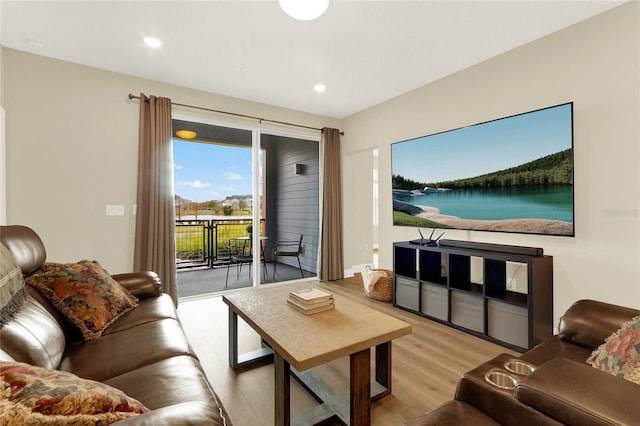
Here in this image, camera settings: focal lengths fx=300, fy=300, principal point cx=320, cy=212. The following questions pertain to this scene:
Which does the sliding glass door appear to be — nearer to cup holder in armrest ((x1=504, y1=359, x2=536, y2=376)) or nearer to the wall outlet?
the wall outlet

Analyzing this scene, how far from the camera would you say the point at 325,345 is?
1.50 m

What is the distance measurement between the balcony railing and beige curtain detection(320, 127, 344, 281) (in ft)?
3.55

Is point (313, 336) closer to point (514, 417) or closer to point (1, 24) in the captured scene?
point (514, 417)

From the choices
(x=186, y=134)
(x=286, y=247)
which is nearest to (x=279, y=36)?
(x=186, y=134)

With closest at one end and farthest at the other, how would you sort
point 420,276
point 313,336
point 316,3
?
point 313,336 < point 316,3 < point 420,276

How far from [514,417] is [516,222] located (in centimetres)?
A: 229

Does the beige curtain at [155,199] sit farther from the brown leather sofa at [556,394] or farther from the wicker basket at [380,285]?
the brown leather sofa at [556,394]

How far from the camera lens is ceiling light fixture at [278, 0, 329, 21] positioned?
1.99 meters

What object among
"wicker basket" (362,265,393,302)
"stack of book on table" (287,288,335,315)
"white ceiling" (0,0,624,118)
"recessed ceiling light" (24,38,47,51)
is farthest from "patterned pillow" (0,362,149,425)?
"recessed ceiling light" (24,38,47,51)

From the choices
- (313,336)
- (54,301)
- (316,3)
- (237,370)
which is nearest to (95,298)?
(54,301)

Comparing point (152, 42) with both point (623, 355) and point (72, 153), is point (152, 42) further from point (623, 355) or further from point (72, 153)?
point (623, 355)

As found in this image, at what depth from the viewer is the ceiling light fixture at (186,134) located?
4.04 m

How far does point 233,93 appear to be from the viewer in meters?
4.02

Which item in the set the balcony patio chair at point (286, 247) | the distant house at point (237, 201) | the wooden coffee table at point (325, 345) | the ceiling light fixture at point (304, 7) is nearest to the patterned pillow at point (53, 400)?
the wooden coffee table at point (325, 345)
